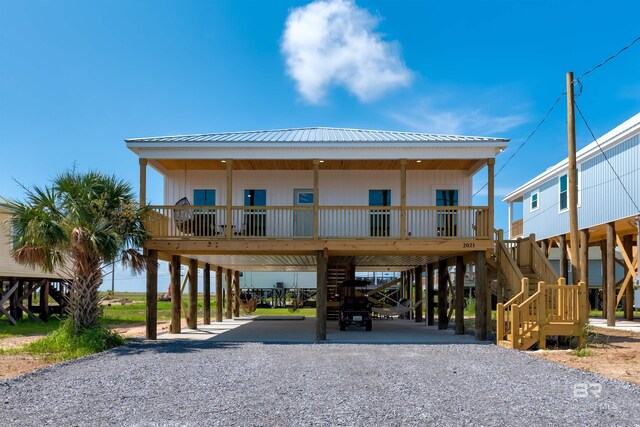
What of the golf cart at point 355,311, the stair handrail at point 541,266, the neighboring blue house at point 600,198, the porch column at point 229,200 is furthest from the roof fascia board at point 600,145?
the porch column at point 229,200

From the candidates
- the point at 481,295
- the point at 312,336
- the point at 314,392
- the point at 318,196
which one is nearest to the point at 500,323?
the point at 481,295

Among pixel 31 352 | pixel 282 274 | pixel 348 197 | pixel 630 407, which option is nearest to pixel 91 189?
pixel 31 352

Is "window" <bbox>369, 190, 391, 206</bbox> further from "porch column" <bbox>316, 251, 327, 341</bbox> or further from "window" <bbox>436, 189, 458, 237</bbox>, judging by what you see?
"porch column" <bbox>316, 251, 327, 341</bbox>

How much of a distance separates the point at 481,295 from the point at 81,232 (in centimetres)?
1004

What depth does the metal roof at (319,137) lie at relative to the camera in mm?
16609

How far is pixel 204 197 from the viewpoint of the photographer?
19.0m

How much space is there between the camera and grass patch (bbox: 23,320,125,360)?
13.5 meters

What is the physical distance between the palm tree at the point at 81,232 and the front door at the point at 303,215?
4267 millimetres

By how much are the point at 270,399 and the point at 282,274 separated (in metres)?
35.0

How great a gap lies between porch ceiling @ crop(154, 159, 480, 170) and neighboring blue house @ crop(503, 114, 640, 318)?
19.4 ft

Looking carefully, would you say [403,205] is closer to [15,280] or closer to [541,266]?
[541,266]

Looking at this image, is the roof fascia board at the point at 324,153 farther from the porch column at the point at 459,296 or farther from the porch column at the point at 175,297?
the porch column at the point at 459,296

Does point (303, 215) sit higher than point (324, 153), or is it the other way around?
point (324, 153)

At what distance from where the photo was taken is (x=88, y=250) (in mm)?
14375
